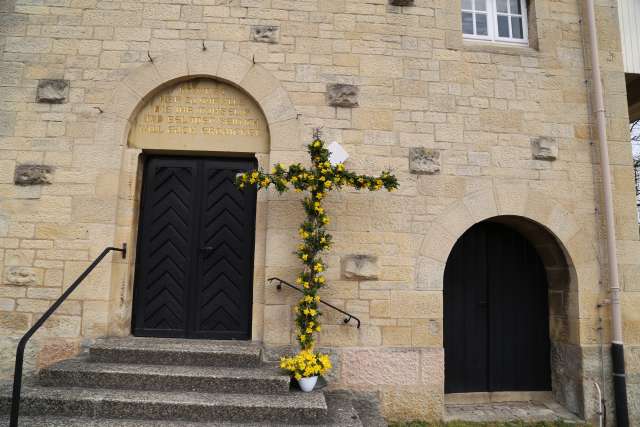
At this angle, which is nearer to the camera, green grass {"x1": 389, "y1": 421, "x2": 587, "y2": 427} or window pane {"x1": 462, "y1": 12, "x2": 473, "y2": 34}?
green grass {"x1": 389, "y1": 421, "x2": 587, "y2": 427}

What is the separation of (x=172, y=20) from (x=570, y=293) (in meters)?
5.49

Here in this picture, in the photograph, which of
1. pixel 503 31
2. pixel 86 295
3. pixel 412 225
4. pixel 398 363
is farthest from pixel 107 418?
pixel 503 31

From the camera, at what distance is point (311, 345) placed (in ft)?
13.1

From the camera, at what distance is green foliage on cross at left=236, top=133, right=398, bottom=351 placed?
3.98 meters

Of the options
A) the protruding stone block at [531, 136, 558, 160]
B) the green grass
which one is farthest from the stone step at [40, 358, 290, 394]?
the protruding stone block at [531, 136, 558, 160]

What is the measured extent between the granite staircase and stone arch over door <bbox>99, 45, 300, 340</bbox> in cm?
53

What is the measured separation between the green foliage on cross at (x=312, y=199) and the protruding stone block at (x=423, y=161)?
59 cm

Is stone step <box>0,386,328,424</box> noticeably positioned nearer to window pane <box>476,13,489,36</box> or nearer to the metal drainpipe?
the metal drainpipe

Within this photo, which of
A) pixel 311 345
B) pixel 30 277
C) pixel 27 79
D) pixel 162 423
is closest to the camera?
pixel 162 423

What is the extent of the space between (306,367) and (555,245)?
321cm

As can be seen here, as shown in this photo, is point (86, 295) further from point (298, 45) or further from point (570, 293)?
point (570, 293)

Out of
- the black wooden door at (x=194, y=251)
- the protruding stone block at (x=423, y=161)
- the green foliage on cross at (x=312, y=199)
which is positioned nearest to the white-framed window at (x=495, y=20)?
the protruding stone block at (x=423, y=161)

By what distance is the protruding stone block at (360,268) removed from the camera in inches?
171

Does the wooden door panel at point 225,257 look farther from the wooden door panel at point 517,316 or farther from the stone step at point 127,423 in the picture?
the wooden door panel at point 517,316
